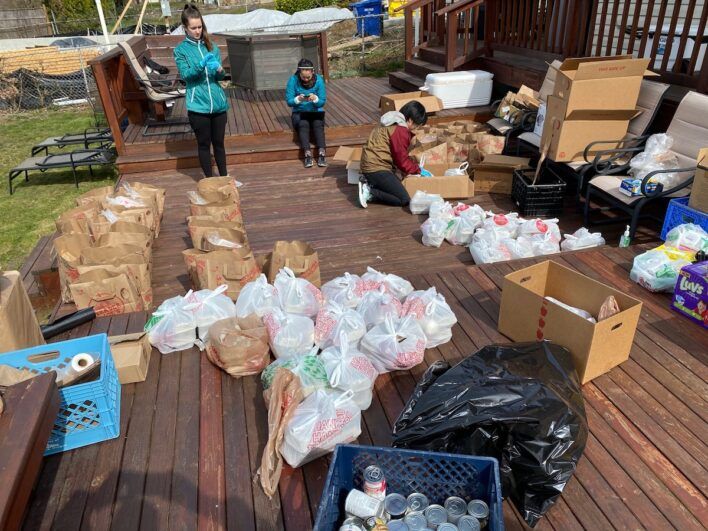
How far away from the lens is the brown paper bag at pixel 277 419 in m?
2.02

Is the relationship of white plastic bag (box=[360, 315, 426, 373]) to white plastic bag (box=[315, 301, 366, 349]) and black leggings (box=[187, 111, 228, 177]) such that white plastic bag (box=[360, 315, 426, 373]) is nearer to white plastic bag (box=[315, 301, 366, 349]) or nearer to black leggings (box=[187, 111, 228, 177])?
white plastic bag (box=[315, 301, 366, 349])

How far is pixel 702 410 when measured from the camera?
230cm

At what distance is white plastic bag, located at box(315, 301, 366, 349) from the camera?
2639 mm

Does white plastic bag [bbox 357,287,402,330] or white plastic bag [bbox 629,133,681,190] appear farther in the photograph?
white plastic bag [bbox 629,133,681,190]

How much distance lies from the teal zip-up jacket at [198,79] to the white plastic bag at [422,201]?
86.4 inches

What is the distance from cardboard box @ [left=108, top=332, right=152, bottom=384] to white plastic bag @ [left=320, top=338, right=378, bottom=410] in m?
0.94

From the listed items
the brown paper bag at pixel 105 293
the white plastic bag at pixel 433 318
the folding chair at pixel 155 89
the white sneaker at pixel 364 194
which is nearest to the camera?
the white plastic bag at pixel 433 318

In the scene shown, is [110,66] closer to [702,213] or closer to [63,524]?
[63,524]

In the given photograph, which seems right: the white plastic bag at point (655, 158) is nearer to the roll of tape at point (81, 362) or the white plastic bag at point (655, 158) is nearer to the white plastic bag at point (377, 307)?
the white plastic bag at point (377, 307)

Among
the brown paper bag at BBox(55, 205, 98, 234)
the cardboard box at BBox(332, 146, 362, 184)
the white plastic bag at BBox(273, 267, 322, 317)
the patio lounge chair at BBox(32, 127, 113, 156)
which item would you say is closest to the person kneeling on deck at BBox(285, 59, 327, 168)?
the cardboard box at BBox(332, 146, 362, 184)

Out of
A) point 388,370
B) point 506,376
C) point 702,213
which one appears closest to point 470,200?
point 702,213

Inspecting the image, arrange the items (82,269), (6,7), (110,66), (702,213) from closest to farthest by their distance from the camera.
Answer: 1. (82,269)
2. (702,213)
3. (110,66)
4. (6,7)

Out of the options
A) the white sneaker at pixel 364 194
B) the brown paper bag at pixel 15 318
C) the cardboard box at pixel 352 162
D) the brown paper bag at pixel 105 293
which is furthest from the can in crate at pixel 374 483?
the cardboard box at pixel 352 162

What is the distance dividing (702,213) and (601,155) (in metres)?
1.19
